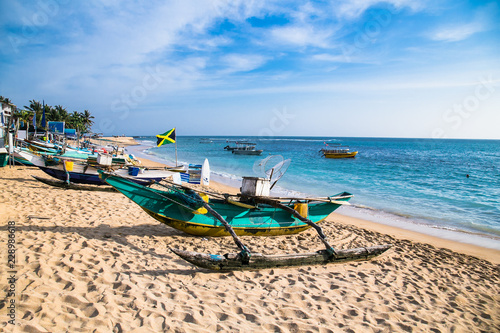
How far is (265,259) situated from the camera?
216 inches

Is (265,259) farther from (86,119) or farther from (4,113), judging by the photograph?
(86,119)

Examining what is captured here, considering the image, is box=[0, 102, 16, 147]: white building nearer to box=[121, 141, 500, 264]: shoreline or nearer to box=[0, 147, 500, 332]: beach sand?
box=[0, 147, 500, 332]: beach sand

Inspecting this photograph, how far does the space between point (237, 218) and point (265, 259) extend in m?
1.82

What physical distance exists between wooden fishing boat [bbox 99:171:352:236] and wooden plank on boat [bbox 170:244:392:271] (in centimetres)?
158

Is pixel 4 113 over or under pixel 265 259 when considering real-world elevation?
over

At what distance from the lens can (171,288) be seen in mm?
4504

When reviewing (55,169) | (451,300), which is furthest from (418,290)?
(55,169)

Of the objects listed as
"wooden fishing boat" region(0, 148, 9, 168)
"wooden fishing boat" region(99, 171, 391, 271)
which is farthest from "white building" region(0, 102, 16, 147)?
"wooden fishing boat" region(99, 171, 391, 271)

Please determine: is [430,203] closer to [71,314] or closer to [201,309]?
[201,309]

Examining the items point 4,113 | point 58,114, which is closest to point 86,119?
point 58,114

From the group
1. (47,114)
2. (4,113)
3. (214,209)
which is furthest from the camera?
(47,114)

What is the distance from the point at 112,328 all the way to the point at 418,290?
536 cm

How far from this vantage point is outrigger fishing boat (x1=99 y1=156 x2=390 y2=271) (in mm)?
5414

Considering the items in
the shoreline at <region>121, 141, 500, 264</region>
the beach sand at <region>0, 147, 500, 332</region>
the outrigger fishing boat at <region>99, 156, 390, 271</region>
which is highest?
the outrigger fishing boat at <region>99, 156, 390, 271</region>
